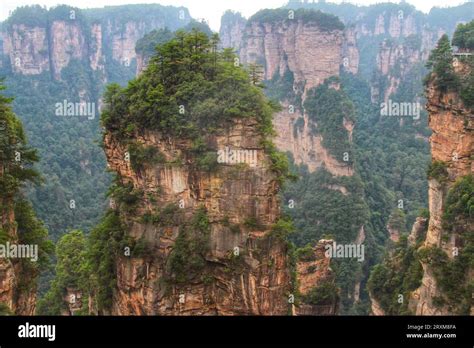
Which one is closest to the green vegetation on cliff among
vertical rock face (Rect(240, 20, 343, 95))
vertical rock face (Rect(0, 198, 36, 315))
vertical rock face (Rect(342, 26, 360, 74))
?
vertical rock face (Rect(240, 20, 343, 95))

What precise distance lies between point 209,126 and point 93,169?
61.5m

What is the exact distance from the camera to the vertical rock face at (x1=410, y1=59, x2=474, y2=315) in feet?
88.2

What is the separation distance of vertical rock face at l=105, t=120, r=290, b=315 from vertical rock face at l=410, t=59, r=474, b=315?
320 inches

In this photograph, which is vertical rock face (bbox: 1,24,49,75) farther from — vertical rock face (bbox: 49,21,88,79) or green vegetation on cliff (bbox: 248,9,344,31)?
green vegetation on cliff (bbox: 248,9,344,31)

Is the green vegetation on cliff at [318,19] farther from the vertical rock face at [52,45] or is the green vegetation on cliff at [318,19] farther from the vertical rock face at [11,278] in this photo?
the vertical rock face at [11,278]

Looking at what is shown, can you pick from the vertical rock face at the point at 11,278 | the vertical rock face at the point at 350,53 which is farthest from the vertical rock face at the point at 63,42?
the vertical rock face at the point at 11,278

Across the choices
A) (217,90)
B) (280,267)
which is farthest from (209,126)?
(280,267)

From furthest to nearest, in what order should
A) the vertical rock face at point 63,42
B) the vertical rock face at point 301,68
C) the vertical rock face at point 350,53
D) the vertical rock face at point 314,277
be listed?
the vertical rock face at point 63,42 → the vertical rock face at point 350,53 → the vertical rock face at point 301,68 → the vertical rock face at point 314,277

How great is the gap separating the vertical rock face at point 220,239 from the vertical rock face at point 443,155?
8117mm

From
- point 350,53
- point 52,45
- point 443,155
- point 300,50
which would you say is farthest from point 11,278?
point 52,45

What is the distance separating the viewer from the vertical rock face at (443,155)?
1058 inches

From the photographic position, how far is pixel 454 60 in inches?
1120
